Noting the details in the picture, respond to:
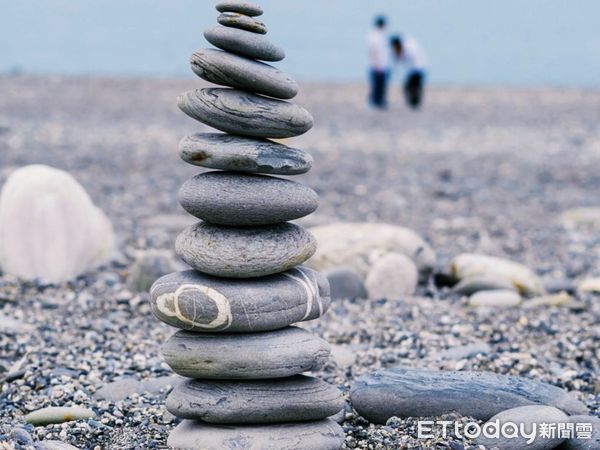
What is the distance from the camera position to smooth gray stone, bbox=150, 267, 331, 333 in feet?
14.8

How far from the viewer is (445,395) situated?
496cm

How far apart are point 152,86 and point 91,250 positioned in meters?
24.1

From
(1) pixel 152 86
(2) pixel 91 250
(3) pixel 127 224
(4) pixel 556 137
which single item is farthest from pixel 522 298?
(1) pixel 152 86

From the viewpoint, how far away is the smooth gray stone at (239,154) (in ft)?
15.0

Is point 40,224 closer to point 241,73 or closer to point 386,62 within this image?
point 241,73

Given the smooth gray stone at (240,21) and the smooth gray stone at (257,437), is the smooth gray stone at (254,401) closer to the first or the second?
the smooth gray stone at (257,437)

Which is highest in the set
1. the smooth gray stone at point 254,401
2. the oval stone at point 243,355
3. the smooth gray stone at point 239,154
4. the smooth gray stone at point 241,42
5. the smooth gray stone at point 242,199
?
the smooth gray stone at point 241,42

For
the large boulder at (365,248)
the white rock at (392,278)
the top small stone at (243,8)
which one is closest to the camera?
the top small stone at (243,8)

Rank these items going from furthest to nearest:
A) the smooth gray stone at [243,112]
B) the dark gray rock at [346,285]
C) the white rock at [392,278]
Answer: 1. the white rock at [392,278]
2. the dark gray rock at [346,285]
3. the smooth gray stone at [243,112]

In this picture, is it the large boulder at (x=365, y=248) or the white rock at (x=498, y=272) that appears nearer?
the white rock at (x=498, y=272)

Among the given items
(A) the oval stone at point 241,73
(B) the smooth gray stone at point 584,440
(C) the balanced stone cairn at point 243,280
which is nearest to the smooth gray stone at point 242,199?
(C) the balanced stone cairn at point 243,280

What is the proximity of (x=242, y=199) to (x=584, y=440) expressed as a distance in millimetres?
2022

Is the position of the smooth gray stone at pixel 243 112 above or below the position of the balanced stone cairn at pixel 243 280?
above

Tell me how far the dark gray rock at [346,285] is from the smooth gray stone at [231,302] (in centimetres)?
321
